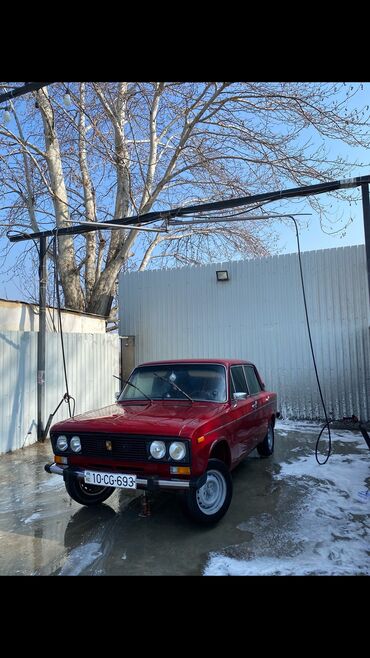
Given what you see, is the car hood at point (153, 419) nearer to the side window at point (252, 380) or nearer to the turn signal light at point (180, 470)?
the turn signal light at point (180, 470)

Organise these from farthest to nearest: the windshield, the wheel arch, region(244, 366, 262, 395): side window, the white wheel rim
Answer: region(244, 366, 262, 395): side window → the windshield → the wheel arch → the white wheel rim

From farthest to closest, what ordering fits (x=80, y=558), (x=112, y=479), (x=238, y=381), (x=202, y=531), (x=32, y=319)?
(x=32, y=319), (x=238, y=381), (x=202, y=531), (x=112, y=479), (x=80, y=558)

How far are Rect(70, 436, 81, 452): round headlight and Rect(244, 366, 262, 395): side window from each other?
8.70ft

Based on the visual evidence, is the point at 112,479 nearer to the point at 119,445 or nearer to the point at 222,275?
the point at 119,445

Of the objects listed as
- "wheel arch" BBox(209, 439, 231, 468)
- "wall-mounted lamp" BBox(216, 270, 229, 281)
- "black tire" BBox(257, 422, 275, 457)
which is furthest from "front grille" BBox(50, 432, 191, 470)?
"wall-mounted lamp" BBox(216, 270, 229, 281)

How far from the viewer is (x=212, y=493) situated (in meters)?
4.08

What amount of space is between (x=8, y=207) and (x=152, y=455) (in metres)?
13.4

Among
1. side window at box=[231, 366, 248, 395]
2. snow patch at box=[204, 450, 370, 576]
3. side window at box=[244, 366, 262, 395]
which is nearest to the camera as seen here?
snow patch at box=[204, 450, 370, 576]

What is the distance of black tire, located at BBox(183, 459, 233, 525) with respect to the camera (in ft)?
12.6

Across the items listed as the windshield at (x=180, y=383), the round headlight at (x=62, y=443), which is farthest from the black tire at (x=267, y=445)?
the round headlight at (x=62, y=443)

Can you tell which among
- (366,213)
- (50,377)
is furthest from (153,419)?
(366,213)

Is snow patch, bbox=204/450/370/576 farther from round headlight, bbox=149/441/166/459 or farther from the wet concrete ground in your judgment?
round headlight, bbox=149/441/166/459

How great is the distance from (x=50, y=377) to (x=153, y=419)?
5.27 meters
